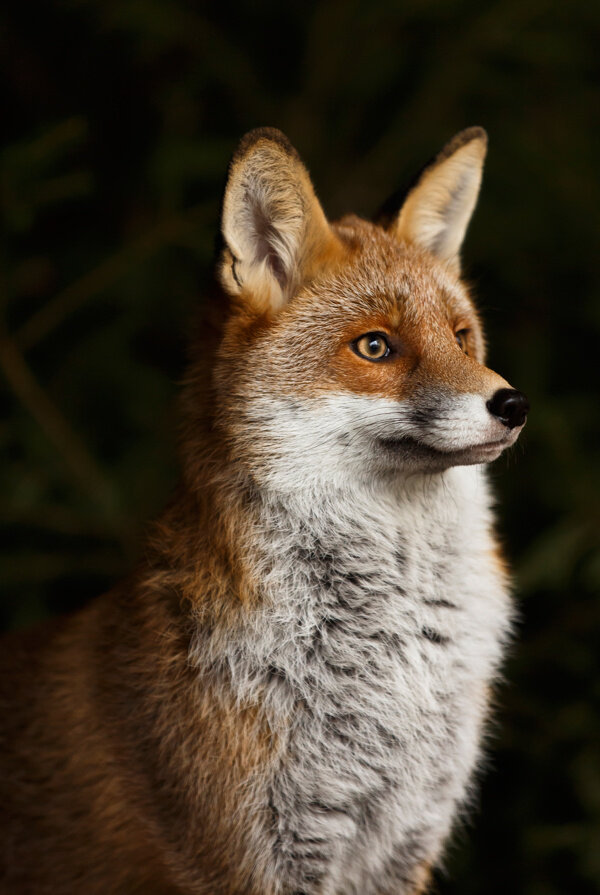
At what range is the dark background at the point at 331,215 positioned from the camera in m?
2.88

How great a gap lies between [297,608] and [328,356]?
482 millimetres

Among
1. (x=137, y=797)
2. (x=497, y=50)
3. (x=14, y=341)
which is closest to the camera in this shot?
(x=137, y=797)

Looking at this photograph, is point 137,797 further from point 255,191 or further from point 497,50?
point 497,50

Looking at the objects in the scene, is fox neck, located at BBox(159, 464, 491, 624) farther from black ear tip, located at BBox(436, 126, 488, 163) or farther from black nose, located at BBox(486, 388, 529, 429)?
black ear tip, located at BBox(436, 126, 488, 163)

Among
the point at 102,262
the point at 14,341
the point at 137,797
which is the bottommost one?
Answer: the point at 137,797

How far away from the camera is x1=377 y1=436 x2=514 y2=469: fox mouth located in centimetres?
153

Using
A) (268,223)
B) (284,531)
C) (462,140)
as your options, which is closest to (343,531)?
(284,531)

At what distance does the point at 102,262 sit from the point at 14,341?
16.3 inches

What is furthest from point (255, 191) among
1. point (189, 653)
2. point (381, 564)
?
point (189, 653)

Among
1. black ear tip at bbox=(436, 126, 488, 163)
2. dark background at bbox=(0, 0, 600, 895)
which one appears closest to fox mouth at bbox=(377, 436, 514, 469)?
black ear tip at bbox=(436, 126, 488, 163)

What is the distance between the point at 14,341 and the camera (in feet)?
9.20

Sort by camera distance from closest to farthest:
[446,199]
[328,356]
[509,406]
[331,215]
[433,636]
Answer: [509,406], [328,356], [433,636], [446,199], [331,215]

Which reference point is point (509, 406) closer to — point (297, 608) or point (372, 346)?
point (372, 346)

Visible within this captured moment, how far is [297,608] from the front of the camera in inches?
66.4
